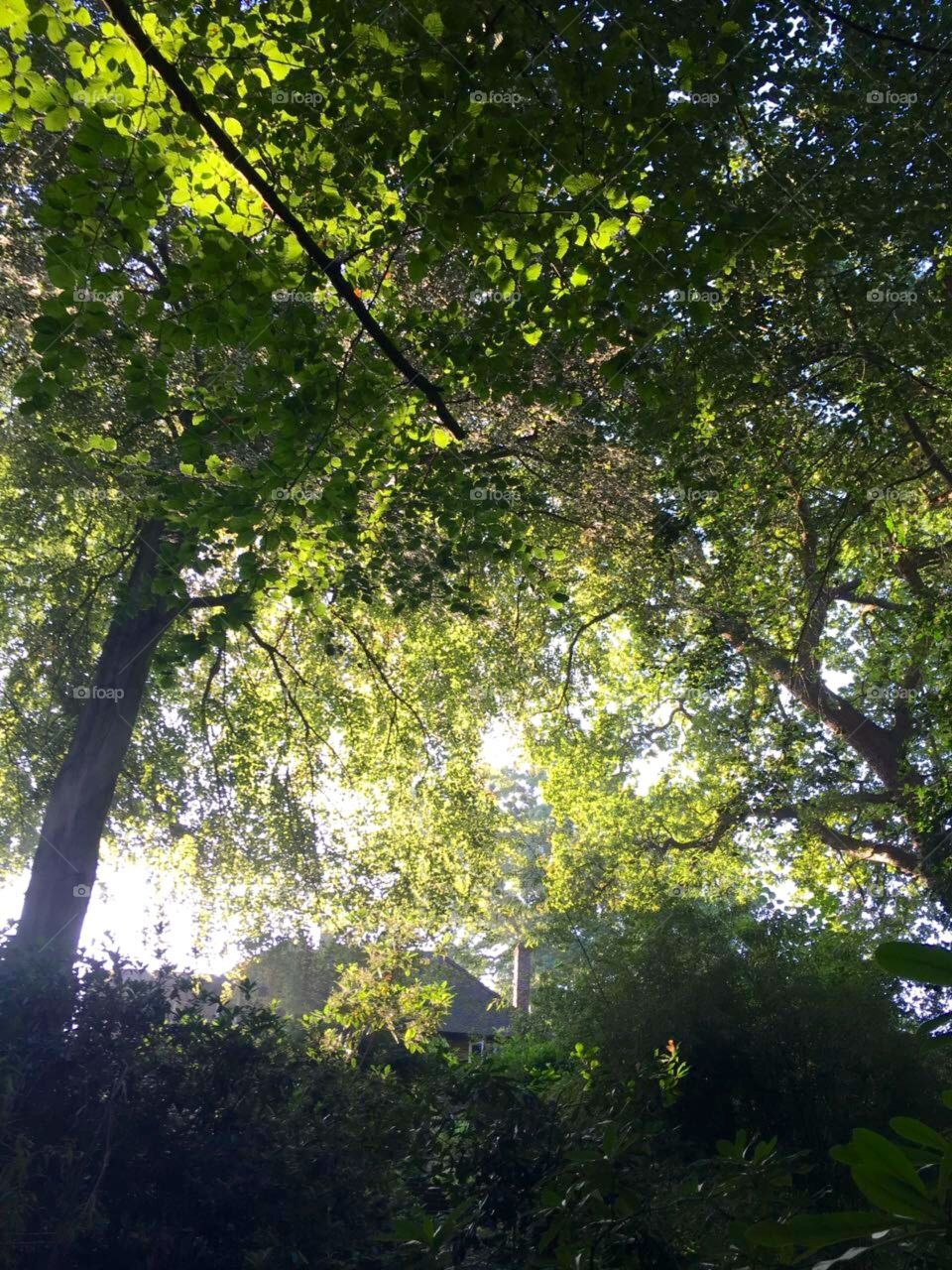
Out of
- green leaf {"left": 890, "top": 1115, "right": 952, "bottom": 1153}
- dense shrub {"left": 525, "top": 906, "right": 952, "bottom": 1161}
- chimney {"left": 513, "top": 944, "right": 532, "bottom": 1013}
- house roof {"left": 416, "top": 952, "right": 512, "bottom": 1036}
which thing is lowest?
green leaf {"left": 890, "top": 1115, "right": 952, "bottom": 1153}

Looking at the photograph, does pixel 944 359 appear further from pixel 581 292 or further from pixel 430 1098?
pixel 430 1098

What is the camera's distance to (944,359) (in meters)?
7.57

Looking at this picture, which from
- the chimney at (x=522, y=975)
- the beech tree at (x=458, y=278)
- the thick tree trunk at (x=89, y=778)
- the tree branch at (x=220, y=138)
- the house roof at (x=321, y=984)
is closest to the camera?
the tree branch at (x=220, y=138)

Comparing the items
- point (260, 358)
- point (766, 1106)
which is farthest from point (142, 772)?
point (766, 1106)

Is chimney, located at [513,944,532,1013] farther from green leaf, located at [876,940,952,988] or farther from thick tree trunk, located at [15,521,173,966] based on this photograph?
green leaf, located at [876,940,952,988]

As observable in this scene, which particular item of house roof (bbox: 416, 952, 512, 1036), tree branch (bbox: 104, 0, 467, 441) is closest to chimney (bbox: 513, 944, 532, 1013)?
house roof (bbox: 416, 952, 512, 1036)

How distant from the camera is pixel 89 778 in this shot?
1182 cm

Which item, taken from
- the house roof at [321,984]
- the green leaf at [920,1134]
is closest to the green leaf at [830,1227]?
the green leaf at [920,1134]

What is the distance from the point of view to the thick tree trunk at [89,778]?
11.2m

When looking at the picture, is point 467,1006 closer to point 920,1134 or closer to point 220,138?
point 220,138

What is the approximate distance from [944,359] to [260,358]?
6.58m

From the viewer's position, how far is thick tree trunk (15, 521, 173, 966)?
11242 millimetres

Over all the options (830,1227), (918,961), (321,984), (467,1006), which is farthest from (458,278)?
(467,1006)

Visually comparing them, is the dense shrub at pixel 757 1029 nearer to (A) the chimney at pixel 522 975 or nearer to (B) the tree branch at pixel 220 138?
(B) the tree branch at pixel 220 138
